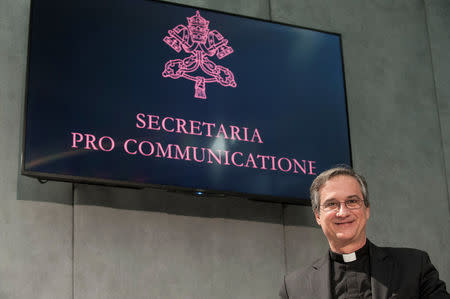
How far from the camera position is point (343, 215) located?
2.73m

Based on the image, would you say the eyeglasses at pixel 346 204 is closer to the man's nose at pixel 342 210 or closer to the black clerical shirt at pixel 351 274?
the man's nose at pixel 342 210

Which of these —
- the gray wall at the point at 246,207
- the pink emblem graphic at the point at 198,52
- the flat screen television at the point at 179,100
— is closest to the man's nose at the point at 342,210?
the flat screen television at the point at 179,100

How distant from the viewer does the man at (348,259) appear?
2.62m

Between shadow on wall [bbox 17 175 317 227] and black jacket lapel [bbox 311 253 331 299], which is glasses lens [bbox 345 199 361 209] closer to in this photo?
black jacket lapel [bbox 311 253 331 299]

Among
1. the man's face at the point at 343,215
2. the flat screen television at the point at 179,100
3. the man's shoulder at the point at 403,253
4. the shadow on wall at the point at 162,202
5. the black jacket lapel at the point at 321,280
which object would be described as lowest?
the black jacket lapel at the point at 321,280

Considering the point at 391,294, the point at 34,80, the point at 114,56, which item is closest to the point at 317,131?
the point at 114,56

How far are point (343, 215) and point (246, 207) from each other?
1764mm

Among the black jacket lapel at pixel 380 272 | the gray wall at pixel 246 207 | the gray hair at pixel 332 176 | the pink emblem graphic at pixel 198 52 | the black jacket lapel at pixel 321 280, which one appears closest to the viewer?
the black jacket lapel at pixel 380 272

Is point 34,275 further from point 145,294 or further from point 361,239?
point 361,239

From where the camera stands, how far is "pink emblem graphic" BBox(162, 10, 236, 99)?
4.38 metres

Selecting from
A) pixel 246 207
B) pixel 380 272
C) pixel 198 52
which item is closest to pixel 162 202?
pixel 246 207

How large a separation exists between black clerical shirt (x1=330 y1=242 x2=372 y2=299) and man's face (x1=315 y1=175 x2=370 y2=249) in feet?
0.19

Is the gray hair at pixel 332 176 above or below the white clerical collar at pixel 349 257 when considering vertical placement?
above

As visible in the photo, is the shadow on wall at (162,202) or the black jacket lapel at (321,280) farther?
the shadow on wall at (162,202)
